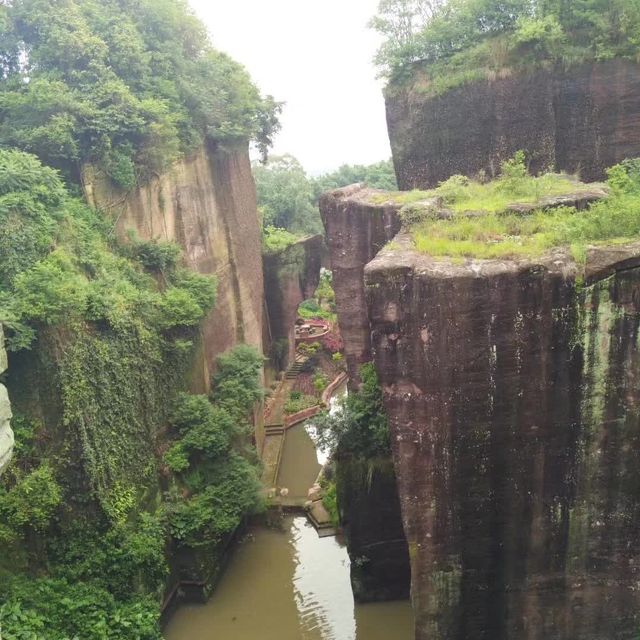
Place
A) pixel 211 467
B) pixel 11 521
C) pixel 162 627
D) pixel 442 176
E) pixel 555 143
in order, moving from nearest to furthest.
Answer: pixel 11 521 < pixel 162 627 < pixel 211 467 < pixel 555 143 < pixel 442 176

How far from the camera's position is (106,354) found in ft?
33.5

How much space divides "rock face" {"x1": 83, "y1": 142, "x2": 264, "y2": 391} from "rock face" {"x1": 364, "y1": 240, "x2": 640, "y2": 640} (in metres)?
7.12

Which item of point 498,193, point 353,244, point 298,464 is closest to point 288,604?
point 298,464

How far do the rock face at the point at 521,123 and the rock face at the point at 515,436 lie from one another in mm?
9239

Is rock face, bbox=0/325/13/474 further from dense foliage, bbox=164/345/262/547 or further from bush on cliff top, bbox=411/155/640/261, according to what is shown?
dense foliage, bbox=164/345/262/547

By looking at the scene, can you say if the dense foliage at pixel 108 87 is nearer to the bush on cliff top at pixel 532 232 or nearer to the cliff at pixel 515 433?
the bush on cliff top at pixel 532 232

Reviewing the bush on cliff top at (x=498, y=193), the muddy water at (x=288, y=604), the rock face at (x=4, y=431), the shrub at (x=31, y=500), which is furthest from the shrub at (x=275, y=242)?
the rock face at (x=4, y=431)

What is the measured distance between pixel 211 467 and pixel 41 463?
11.6 feet

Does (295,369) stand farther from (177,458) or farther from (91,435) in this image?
(91,435)

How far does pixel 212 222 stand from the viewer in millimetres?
16266

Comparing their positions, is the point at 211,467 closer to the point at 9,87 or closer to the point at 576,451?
the point at 576,451

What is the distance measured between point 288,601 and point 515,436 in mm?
6752

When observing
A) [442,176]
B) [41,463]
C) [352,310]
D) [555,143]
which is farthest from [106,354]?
[555,143]

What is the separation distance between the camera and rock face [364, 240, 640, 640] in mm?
6758
